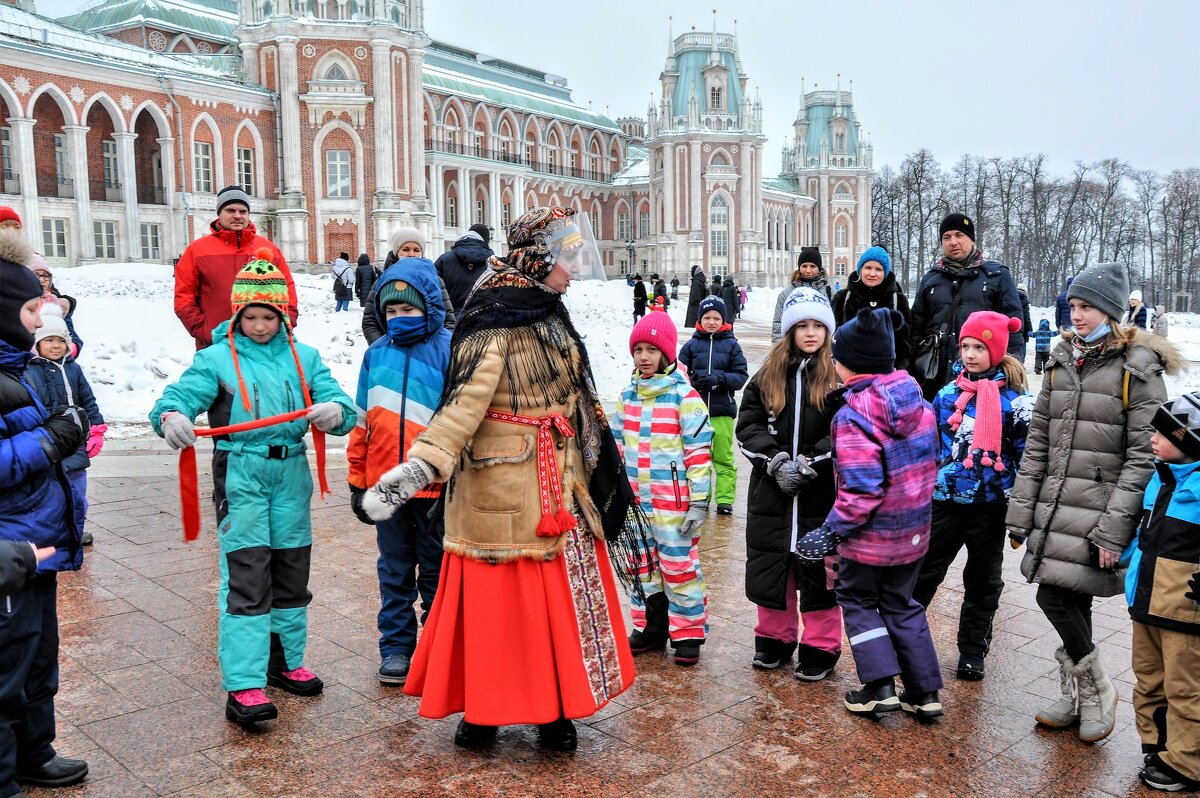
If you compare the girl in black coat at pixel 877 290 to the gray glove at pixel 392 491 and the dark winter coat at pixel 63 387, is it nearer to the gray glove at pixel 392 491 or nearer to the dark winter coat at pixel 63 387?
the gray glove at pixel 392 491

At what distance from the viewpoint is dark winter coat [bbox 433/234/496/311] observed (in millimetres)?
7508

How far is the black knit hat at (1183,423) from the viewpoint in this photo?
135 inches

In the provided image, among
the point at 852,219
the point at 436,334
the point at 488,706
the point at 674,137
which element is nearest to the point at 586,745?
the point at 488,706

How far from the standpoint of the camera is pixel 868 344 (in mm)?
4125

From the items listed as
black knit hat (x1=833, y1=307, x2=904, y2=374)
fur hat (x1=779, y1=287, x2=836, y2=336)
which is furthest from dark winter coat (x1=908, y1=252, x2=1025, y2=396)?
black knit hat (x1=833, y1=307, x2=904, y2=374)

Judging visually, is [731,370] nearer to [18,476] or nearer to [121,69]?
[18,476]

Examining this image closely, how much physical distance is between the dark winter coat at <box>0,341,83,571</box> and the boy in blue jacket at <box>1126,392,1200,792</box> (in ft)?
12.8

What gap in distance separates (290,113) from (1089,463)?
40272 millimetres

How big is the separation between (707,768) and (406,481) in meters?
1.58

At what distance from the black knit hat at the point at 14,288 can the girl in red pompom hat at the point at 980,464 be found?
154 inches

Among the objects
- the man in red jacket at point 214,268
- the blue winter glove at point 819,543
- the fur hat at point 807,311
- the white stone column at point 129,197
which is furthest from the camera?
the white stone column at point 129,197

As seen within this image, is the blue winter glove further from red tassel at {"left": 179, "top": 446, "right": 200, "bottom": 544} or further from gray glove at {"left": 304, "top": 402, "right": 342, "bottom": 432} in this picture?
red tassel at {"left": 179, "top": 446, "right": 200, "bottom": 544}

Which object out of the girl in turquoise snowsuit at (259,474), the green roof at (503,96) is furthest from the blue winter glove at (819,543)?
the green roof at (503,96)

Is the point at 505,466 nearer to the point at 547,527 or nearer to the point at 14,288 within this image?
the point at 547,527
